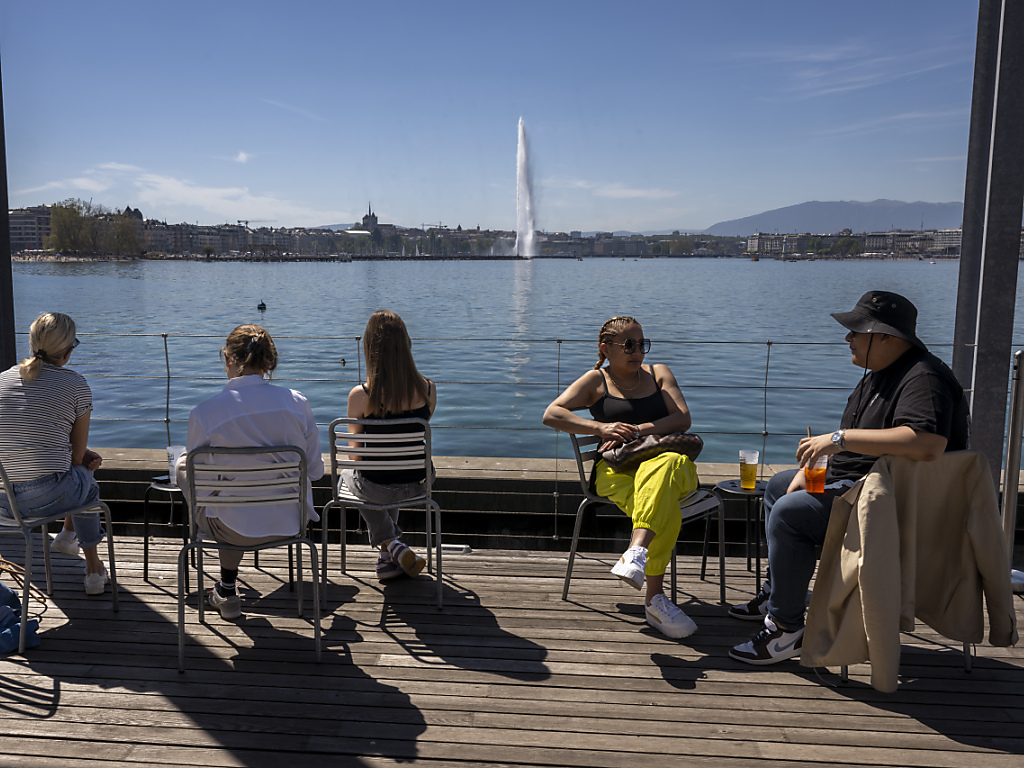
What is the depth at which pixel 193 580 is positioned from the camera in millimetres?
3316

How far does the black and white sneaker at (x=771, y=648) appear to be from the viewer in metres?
2.55

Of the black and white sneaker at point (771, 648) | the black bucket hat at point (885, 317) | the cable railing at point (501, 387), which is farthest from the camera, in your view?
the cable railing at point (501, 387)

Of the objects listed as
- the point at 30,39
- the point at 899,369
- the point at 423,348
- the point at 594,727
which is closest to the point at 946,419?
the point at 899,369

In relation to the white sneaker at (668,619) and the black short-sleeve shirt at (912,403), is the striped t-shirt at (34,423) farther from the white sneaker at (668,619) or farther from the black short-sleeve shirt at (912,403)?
the black short-sleeve shirt at (912,403)

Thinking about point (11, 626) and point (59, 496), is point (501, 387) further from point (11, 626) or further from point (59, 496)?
point (11, 626)

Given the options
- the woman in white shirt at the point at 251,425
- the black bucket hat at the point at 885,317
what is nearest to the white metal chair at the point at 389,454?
the woman in white shirt at the point at 251,425

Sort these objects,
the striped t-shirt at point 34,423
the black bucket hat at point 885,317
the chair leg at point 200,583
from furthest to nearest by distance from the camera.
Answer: the striped t-shirt at point 34,423
the chair leg at point 200,583
the black bucket hat at point 885,317

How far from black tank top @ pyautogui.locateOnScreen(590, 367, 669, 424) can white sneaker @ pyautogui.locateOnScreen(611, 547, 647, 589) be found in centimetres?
68

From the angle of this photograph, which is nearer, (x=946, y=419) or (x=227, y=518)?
(x=946, y=419)

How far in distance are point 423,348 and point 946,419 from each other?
665 inches

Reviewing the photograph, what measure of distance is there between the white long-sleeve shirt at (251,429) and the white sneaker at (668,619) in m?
1.28

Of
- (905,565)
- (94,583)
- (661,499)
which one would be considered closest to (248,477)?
(94,583)

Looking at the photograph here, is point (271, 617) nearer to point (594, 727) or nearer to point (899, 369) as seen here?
point (594, 727)

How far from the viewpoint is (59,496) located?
2857 mm
